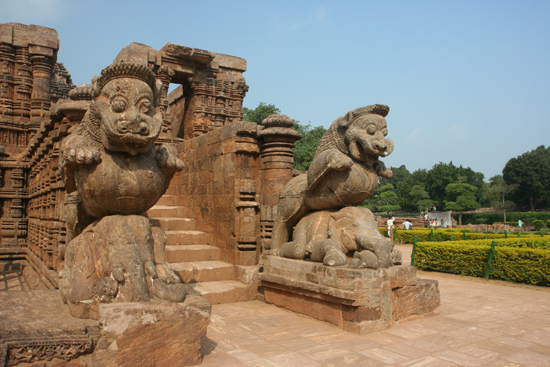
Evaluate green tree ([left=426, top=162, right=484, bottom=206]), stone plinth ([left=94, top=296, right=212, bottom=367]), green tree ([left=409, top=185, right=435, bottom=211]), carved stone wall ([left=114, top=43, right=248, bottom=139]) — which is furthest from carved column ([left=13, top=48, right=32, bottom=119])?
green tree ([left=426, top=162, right=484, bottom=206])

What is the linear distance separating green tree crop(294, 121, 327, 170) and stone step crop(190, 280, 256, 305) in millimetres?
18023

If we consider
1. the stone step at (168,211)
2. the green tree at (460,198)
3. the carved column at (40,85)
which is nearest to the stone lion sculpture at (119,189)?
the stone step at (168,211)

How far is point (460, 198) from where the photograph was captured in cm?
4678

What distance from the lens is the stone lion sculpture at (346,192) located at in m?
4.70

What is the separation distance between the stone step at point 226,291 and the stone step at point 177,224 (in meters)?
1.42

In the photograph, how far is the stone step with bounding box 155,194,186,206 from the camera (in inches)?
313

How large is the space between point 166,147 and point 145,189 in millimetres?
473

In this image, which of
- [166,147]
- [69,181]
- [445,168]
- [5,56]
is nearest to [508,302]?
[166,147]

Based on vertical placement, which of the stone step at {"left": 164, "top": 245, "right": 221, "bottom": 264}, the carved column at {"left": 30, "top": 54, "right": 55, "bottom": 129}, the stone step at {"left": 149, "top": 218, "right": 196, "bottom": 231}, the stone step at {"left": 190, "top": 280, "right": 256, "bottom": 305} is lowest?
the stone step at {"left": 190, "top": 280, "right": 256, "bottom": 305}

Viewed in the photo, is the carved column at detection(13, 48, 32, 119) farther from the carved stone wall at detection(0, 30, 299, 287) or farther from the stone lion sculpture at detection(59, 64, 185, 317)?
the stone lion sculpture at detection(59, 64, 185, 317)

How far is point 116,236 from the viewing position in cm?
364

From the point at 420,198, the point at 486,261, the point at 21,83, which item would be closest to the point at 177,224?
the point at 486,261

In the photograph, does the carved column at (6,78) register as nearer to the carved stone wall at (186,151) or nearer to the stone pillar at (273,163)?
Result: the carved stone wall at (186,151)

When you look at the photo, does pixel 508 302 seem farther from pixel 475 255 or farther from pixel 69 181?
pixel 69 181
